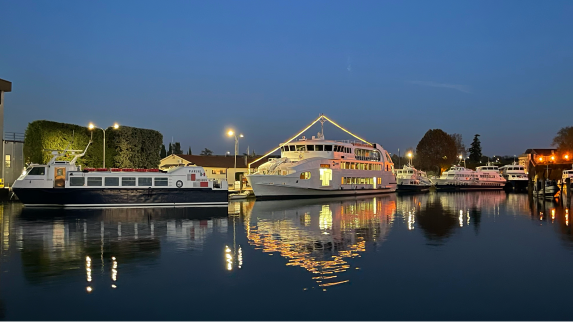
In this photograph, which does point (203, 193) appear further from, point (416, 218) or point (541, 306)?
point (541, 306)

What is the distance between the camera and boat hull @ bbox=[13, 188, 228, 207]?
3328cm

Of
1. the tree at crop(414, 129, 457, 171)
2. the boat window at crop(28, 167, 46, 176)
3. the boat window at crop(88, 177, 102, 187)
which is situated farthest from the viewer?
the tree at crop(414, 129, 457, 171)

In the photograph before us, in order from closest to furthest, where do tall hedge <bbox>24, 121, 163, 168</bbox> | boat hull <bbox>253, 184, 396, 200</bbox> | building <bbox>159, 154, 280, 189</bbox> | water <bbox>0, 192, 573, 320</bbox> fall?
1. water <bbox>0, 192, 573, 320</bbox>
2. tall hedge <bbox>24, 121, 163, 168</bbox>
3. boat hull <bbox>253, 184, 396, 200</bbox>
4. building <bbox>159, 154, 280, 189</bbox>

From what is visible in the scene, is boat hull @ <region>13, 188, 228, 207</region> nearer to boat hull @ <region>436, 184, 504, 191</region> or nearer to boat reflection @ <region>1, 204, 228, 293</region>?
boat reflection @ <region>1, 204, 228, 293</region>

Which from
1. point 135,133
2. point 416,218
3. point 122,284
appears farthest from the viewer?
point 135,133

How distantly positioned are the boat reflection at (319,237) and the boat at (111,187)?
14.6 feet

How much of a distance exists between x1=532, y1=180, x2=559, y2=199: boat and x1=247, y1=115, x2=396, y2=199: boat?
18.8 m

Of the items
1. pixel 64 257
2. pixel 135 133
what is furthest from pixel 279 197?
pixel 64 257

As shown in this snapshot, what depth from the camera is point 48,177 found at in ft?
109

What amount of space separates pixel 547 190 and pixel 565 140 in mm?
54893

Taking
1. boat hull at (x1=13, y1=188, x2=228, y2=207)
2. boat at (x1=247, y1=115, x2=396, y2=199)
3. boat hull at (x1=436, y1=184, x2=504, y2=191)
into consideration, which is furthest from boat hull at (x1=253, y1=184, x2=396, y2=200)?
boat hull at (x1=436, y1=184, x2=504, y2=191)

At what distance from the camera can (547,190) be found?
57062mm

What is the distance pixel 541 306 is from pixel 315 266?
6.37 m

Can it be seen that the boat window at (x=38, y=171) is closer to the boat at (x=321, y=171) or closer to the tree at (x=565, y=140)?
the boat at (x=321, y=171)
